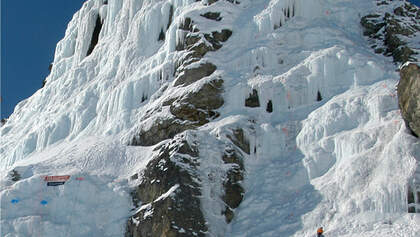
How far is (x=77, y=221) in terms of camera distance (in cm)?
2645

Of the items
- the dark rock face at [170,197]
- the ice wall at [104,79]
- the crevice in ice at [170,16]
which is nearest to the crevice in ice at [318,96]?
the dark rock face at [170,197]

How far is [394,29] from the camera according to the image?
34125 millimetres

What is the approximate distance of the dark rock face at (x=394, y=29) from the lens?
32031 mm

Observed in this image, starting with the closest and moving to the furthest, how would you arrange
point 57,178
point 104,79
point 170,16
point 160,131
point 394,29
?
point 57,178 → point 160,131 → point 394,29 → point 104,79 → point 170,16

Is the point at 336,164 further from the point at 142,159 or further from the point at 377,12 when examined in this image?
the point at 377,12

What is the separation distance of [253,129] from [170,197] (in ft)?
21.3

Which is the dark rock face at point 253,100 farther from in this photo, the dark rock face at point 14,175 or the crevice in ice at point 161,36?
the dark rock face at point 14,175

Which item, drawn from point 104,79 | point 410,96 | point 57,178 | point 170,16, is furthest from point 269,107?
point 104,79

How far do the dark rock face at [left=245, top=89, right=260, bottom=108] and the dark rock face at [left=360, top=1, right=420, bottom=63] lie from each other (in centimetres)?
868

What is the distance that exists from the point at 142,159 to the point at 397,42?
56.6 ft

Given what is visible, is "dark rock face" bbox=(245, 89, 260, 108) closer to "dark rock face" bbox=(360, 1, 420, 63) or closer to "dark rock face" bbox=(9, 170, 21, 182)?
"dark rock face" bbox=(360, 1, 420, 63)

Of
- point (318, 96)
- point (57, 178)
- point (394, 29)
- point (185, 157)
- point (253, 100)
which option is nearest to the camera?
point (185, 157)

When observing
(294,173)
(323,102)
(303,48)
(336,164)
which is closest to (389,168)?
(336,164)

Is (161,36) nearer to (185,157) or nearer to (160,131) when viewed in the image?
(160,131)
